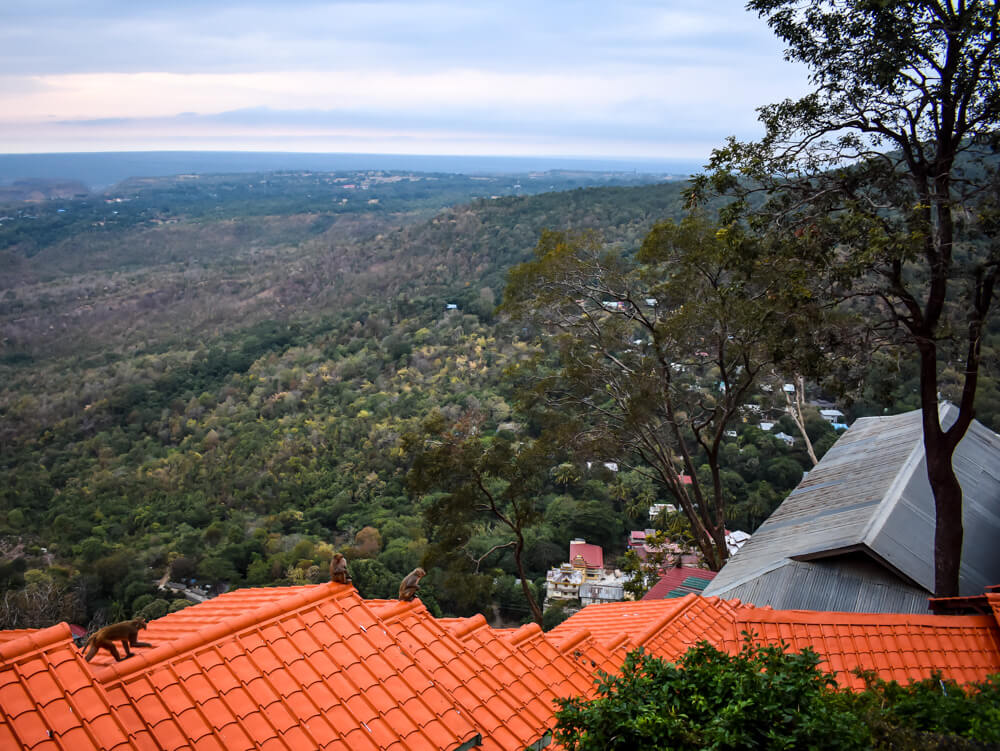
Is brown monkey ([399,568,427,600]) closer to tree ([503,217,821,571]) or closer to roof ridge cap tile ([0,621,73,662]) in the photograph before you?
roof ridge cap tile ([0,621,73,662])

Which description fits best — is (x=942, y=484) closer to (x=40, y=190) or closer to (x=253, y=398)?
(x=253, y=398)

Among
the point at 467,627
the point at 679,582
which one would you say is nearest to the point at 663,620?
the point at 467,627

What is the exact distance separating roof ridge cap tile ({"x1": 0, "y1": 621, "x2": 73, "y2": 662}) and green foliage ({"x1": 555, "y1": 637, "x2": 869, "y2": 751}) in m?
2.80

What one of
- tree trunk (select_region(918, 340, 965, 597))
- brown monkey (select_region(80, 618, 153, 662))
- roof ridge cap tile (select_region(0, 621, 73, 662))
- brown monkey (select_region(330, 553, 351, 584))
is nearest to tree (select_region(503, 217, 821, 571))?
tree trunk (select_region(918, 340, 965, 597))

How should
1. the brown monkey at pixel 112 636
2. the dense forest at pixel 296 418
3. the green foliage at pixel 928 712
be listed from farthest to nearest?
the dense forest at pixel 296 418
the brown monkey at pixel 112 636
the green foliage at pixel 928 712

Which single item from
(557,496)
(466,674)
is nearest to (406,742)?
(466,674)

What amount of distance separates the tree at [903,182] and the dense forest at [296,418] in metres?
0.87

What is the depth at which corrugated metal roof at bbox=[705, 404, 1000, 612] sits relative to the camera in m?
7.96

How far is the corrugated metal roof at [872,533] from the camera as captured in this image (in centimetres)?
796

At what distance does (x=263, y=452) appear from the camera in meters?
32.7

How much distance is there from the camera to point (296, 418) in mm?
36344

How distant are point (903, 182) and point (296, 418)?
3284 cm

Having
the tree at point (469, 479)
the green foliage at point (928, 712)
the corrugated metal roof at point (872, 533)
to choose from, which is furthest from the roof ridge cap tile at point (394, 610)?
the tree at point (469, 479)

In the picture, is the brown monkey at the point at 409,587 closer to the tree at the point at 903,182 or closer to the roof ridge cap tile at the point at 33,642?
the roof ridge cap tile at the point at 33,642
